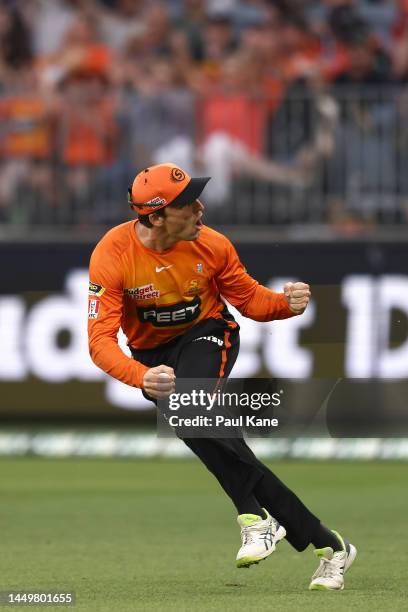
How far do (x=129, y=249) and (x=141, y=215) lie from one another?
0.19 metres

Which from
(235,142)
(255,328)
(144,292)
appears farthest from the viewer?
(235,142)

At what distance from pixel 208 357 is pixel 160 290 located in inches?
16.5

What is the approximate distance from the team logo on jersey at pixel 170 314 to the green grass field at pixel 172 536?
1.36 meters

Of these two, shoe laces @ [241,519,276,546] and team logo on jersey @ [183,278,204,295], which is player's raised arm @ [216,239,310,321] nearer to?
team logo on jersey @ [183,278,204,295]

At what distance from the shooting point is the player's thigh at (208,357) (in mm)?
7078

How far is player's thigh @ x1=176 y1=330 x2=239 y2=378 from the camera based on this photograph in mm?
7078

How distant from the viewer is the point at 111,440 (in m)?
13.9

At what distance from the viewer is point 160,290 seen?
707 cm

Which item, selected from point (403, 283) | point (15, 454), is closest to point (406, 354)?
point (403, 283)

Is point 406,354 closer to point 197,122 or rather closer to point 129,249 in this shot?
point 197,122

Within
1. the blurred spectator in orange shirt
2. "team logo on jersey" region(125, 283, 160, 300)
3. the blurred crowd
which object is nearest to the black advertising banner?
the blurred crowd

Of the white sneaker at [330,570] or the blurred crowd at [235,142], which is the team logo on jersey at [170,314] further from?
the blurred crowd at [235,142]

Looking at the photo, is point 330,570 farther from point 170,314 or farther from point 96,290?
point 96,290

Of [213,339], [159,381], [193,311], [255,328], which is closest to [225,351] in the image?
[213,339]
